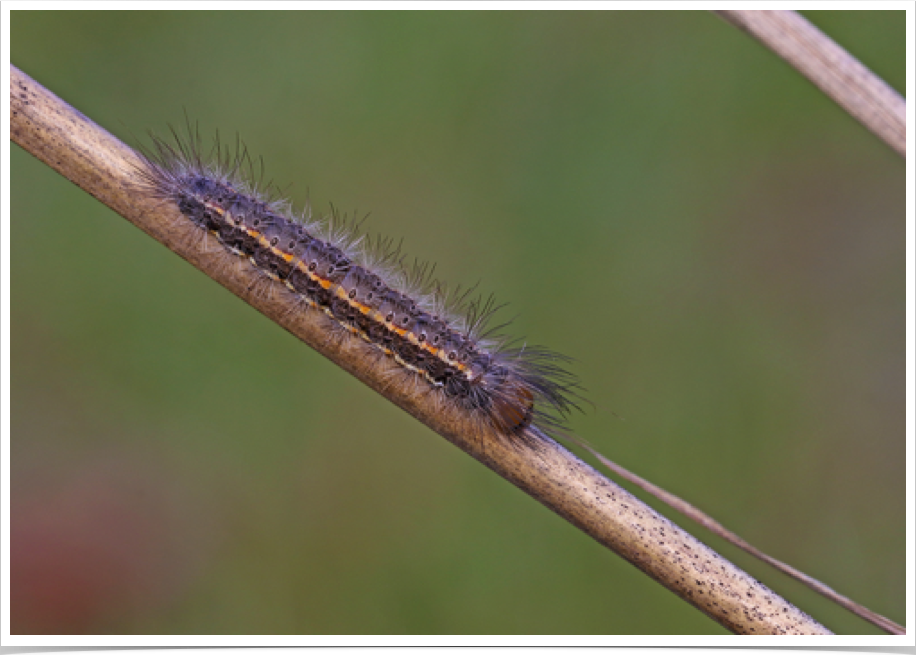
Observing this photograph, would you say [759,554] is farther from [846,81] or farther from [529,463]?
[846,81]

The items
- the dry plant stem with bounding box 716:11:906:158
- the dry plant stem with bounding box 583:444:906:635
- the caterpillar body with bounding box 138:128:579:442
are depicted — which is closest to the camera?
the dry plant stem with bounding box 583:444:906:635

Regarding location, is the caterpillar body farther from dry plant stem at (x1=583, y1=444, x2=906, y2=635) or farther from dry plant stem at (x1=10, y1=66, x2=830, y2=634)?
dry plant stem at (x1=583, y1=444, x2=906, y2=635)

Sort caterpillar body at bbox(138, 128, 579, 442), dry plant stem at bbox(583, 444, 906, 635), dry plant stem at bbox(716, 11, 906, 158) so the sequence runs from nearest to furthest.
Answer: dry plant stem at bbox(583, 444, 906, 635)
dry plant stem at bbox(716, 11, 906, 158)
caterpillar body at bbox(138, 128, 579, 442)

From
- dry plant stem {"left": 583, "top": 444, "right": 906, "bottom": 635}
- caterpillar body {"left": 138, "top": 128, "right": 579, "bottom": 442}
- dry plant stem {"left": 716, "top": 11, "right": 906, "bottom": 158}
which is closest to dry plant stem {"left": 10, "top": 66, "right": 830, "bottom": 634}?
dry plant stem {"left": 583, "top": 444, "right": 906, "bottom": 635}

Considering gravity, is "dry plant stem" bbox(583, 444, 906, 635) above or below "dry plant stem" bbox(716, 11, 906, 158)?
below

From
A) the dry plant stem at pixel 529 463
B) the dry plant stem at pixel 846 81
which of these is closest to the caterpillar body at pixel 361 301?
the dry plant stem at pixel 529 463

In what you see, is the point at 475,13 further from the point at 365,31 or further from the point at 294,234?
the point at 294,234

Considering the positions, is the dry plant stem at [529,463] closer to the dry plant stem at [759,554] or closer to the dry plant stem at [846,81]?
the dry plant stem at [759,554]
